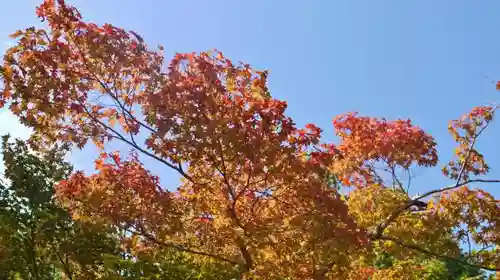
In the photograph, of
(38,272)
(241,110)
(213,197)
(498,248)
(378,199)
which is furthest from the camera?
(38,272)

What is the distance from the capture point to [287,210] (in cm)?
639

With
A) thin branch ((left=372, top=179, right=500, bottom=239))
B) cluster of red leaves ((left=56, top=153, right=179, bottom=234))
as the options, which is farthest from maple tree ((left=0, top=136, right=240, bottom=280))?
thin branch ((left=372, top=179, right=500, bottom=239))

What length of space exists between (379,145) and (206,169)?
3308 mm

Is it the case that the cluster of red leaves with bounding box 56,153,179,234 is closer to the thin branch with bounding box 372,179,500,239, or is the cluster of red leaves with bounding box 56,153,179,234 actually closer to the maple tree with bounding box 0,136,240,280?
the maple tree with bounding box 0,136,240,280

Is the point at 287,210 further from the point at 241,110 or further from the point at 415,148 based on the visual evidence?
the point at 415,148

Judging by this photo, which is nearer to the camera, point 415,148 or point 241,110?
point 241,110

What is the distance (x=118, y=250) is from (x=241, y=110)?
342 centimetres

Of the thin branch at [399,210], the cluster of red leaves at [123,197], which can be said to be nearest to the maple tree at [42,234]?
the cluster of red leaves at [123,197]

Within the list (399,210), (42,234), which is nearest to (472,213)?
(399,210)

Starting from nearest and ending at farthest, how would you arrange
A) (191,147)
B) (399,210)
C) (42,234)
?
(191,147) → (399,210) → (42,234)

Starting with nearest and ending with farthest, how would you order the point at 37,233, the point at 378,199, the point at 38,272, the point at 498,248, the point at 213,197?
the point at 213,197
the point at 378,199
the point at 498,248
the point at 37,233
the point at 38,272

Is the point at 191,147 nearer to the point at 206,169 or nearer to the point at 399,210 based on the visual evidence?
the point at 206,169

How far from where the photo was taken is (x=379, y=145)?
8391 millimetres

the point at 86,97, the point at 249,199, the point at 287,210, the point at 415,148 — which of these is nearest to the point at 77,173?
the point at 86,97
